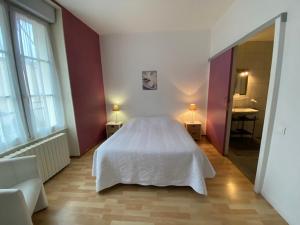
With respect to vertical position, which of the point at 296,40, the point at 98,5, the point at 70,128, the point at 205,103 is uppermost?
the point at 98,5

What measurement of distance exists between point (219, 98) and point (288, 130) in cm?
162

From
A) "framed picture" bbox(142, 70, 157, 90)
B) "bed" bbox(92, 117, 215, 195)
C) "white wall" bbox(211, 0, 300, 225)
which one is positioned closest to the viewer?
"white wall" bbox(211, 0, 300, 225)

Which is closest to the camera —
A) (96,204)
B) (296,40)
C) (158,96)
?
(296,40)

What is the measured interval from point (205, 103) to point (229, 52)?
59.7 inches

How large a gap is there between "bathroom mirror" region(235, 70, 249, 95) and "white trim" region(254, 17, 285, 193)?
232cm

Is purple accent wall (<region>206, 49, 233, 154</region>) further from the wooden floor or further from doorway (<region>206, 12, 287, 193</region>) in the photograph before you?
the wooden floor

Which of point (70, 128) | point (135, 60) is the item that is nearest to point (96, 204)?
point (70, 128)

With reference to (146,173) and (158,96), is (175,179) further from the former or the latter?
(158,96)

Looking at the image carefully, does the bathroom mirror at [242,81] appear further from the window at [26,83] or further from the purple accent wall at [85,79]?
the window at [26,83]

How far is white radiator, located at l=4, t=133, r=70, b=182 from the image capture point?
76.1 inches

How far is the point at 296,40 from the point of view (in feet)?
4.31

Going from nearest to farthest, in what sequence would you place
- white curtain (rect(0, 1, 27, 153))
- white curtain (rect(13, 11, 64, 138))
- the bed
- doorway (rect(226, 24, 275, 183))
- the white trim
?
1. the white trim
2. white curtain (rect(0, 1, 27, 153))
3. the bed
4. white curtain (rect(13, 11, 64, 138))
5. doorway (rect(226, 24, 275, 183))

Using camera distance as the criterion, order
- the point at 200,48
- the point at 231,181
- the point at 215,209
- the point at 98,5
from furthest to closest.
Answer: the point at 200,48 < the point at 98,5 < the point at 231,181 < the point at 215,209

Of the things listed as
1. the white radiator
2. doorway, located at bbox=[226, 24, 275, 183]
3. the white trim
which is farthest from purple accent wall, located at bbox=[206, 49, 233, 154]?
the white radiator
